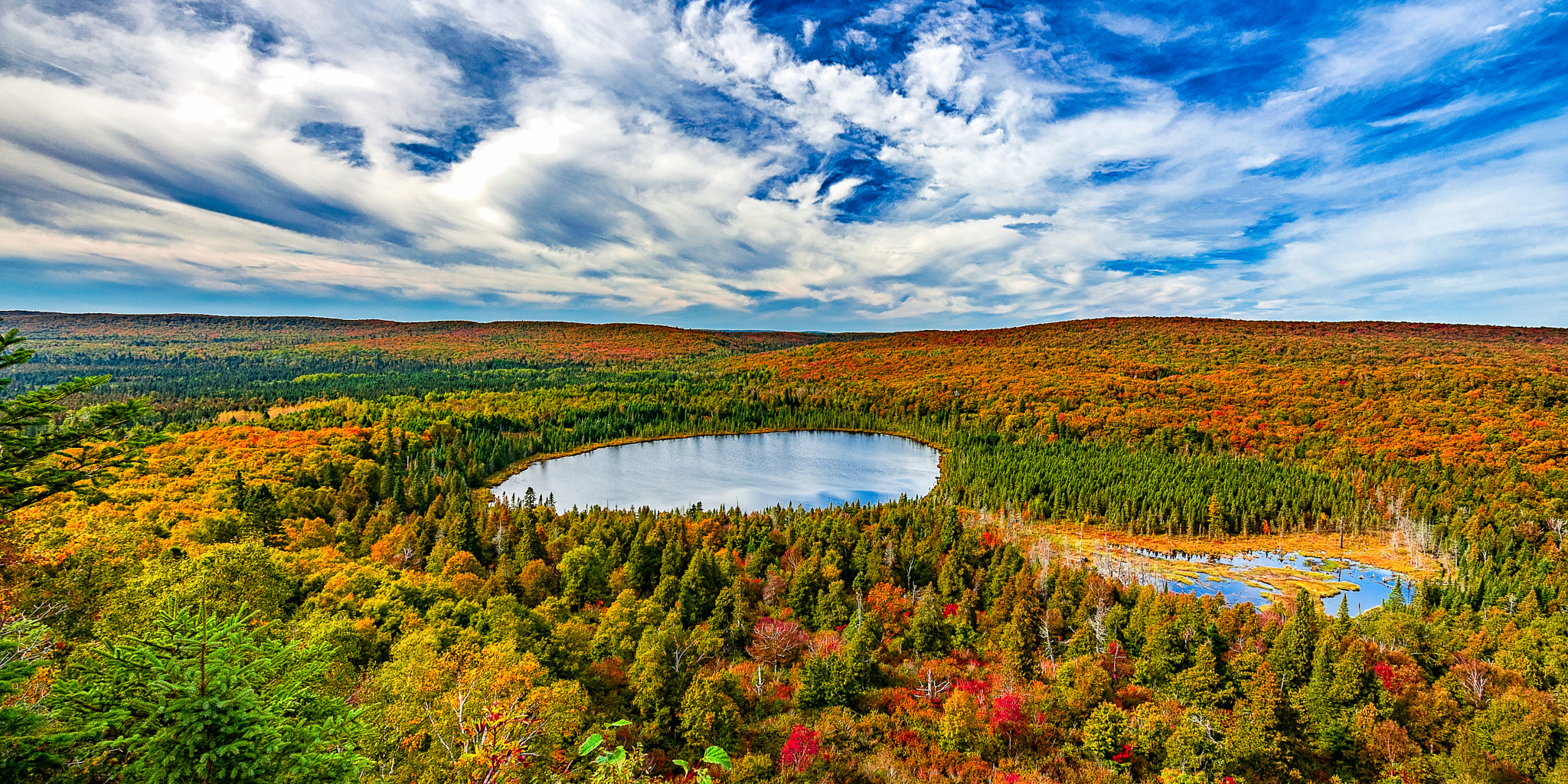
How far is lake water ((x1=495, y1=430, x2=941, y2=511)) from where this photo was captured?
345 feet

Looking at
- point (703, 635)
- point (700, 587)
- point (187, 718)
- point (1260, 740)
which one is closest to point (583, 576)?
point (700, 587)

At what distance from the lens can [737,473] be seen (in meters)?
127

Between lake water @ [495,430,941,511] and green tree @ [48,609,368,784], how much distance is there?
81817 mm

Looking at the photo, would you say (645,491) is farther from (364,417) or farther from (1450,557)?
(1450,557)

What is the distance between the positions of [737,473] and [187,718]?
386ft

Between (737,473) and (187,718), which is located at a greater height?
(187,718)

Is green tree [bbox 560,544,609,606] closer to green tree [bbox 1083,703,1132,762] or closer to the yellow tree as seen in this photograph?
the yellow tree

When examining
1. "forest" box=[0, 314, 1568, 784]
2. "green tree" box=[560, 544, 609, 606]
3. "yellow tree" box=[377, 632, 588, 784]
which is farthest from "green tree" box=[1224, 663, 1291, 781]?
"green tree" box=[560, 544, 609, 606]

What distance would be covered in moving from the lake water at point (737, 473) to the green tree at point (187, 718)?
8182 centimetres

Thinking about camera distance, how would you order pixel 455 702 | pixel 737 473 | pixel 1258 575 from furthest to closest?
1. pixel 737 473
2. pixel 1258 575
3. pixel 455 702

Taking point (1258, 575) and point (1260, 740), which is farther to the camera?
point (1258, 575)

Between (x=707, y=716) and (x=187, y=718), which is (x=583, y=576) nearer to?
(x=707, y=716)

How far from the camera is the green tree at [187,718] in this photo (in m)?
9.65

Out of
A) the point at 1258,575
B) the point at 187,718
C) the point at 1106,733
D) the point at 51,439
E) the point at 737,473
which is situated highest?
the point at 51,439
